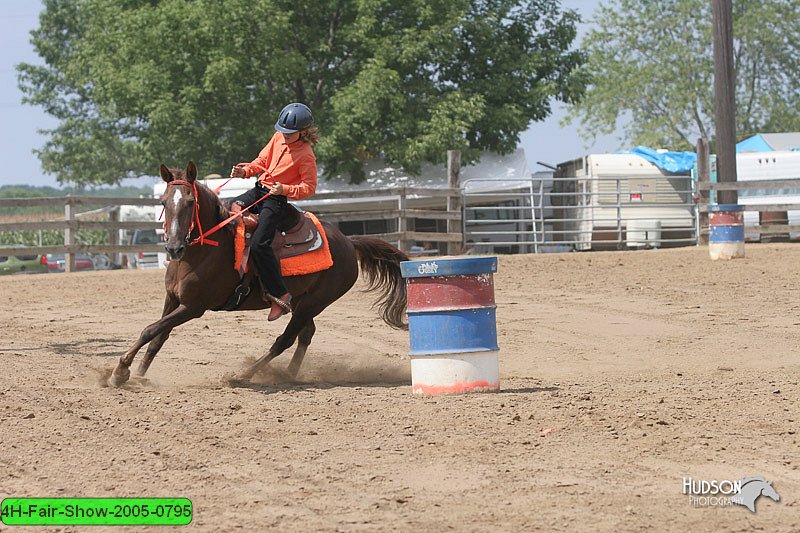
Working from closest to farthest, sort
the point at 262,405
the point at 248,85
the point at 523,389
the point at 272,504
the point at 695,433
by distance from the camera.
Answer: the point at 272,504 → the point at 695,433 → the point at 262,405 → the point at 523,389 → the point at 248,85

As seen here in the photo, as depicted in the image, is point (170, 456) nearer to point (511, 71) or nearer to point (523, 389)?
point (523, 389)

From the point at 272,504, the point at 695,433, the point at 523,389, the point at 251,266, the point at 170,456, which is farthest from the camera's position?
the point at 251,266

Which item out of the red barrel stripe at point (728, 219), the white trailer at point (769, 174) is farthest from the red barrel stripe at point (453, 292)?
the white trailer at point (769, 174)

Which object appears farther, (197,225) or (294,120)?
(294,120)

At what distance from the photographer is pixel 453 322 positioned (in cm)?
795

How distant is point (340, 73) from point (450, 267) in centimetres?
2490

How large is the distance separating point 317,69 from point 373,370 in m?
23.0

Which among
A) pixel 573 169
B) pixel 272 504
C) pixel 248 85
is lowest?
pixel 272 504

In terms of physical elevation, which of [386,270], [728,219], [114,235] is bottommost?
[386,270]

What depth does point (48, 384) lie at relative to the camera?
339 inches

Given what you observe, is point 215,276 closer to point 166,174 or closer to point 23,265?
point 166,174

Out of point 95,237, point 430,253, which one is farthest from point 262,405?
point 95,237

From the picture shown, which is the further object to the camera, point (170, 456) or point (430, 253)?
point (430, 253)

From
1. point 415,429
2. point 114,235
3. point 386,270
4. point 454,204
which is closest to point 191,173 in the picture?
point 386,270
